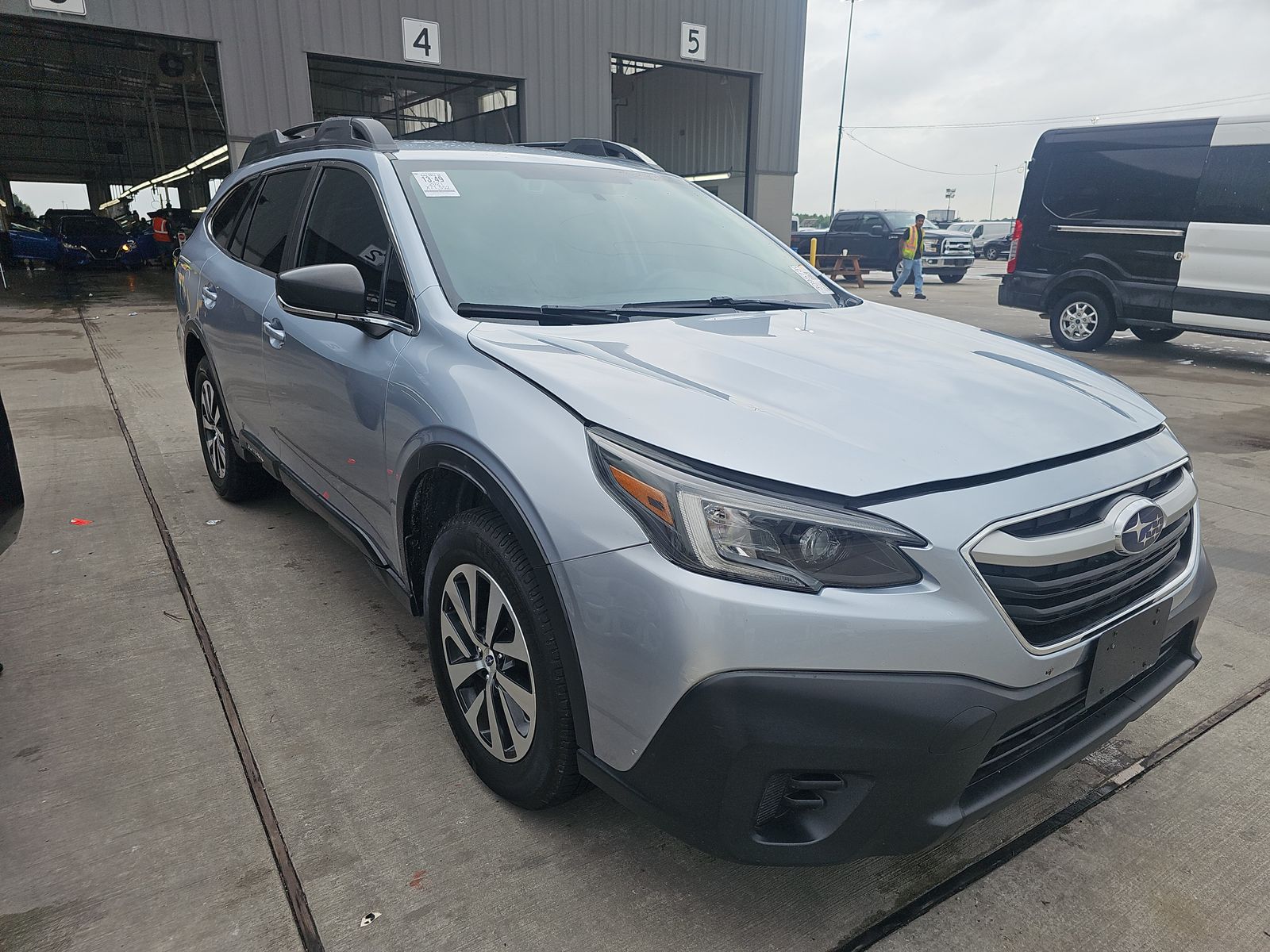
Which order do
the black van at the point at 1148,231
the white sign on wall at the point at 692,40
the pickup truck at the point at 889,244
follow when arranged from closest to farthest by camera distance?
the black van at the point at 1148,231 → the white sign on wall at the point at 692,40 → the pickup truck at the point at 889,244

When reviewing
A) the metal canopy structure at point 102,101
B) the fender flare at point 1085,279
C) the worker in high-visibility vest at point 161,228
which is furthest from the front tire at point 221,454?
the worker in high-visibility vest at point 161,228

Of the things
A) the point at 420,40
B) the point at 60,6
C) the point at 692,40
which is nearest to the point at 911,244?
the point at 692,40

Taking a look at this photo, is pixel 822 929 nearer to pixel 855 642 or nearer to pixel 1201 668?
pixel 855 642

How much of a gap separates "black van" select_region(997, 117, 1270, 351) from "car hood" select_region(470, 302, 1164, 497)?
7827 millimetres

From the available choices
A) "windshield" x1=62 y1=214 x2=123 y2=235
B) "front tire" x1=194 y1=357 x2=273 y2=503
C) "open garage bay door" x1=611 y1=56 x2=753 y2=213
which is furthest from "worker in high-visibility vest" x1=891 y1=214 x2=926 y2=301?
"windshield" x1=62 y1=214 x2=123 y2=235

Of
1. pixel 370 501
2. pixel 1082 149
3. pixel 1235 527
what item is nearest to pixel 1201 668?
A: pixel 1235 527

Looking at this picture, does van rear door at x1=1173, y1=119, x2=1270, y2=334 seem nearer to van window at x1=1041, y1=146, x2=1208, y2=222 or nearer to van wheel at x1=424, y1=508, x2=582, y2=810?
van window at x1=1041, y1=146, x2=1208, y2=222

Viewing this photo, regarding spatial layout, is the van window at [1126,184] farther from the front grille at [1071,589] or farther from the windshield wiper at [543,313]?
the windshield wiper at [543,313]

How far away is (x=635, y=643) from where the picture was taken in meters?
1.57

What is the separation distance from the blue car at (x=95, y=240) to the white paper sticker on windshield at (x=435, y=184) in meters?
24.3

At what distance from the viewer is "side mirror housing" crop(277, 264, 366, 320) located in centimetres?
235

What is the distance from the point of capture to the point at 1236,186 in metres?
8.31

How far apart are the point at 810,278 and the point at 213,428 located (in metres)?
3.11

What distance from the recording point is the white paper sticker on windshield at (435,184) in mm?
2623
